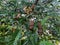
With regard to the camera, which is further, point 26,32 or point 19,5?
point 19,5

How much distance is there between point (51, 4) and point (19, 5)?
0.51 feet

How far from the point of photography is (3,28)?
0.87 m

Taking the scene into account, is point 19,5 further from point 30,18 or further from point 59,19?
point 59,19

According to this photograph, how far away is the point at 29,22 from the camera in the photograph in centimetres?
77

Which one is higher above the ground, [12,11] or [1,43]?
[12,11]

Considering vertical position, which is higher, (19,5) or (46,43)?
(19,5)

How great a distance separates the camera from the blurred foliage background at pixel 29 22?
713 mm

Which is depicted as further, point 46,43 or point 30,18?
point 30,18

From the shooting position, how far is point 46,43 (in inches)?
25.9

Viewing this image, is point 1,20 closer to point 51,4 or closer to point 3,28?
point 3,28

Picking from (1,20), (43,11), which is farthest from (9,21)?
(43,11)

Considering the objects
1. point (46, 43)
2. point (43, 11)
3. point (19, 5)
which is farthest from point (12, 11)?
point (46, 43)

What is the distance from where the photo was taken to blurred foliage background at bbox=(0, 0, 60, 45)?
713 millimetres

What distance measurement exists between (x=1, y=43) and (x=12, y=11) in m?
0.17
